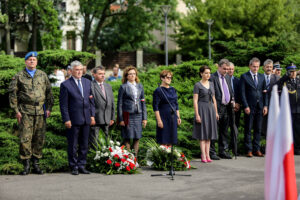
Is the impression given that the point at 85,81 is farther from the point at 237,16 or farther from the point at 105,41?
the point at 105,41

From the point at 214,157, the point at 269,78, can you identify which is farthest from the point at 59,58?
the point at 269,78

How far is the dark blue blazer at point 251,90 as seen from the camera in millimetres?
10617

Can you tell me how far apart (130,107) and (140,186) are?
92.5 inches

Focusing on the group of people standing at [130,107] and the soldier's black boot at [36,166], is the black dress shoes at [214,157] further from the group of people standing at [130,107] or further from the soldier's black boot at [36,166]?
the soldier's black boot at [36,166]

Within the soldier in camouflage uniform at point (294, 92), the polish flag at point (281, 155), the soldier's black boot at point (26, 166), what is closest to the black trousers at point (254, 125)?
the soldier in camouflage uniform at point (294, 92)

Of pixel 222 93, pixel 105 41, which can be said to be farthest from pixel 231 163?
pixel 105 41

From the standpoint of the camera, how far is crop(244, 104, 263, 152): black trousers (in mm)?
10703

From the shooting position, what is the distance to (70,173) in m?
8.60

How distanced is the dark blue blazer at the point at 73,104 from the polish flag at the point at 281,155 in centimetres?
600

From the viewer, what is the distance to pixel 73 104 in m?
8.54

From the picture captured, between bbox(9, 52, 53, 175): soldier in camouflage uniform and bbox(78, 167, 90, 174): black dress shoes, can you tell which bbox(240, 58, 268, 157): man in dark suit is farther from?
bbox(9, 52, 53, 175): soldier in camouflage uniform

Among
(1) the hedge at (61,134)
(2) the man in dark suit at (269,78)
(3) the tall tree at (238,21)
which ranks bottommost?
(1) the hedge at (61,134)

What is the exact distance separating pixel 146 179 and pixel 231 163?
245cm

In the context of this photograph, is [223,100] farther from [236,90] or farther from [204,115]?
[204,115]
